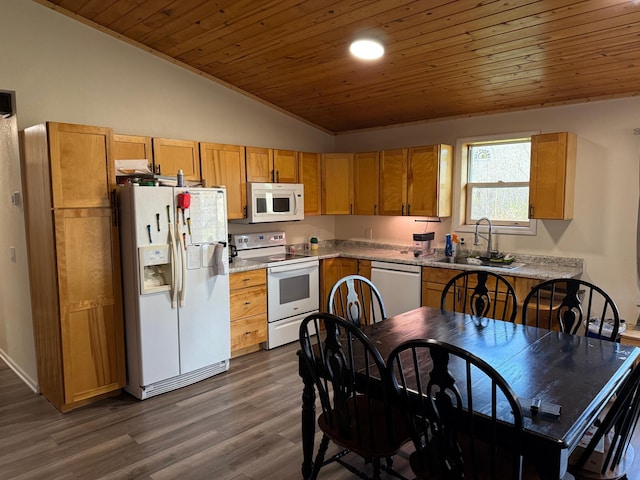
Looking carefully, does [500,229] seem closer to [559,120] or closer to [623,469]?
[559,120]

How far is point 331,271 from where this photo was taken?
4953 mm

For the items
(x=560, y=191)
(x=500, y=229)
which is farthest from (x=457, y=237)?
(x=560, y=191)

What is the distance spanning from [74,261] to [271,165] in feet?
7.28

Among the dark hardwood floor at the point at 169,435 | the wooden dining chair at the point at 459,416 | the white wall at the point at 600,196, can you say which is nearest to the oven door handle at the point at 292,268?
the dark hardwood floor at the point at 169,435

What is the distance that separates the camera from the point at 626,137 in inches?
144

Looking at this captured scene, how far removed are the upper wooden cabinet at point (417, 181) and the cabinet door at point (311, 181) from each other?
0.75 metres

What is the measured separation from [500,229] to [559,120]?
113cm

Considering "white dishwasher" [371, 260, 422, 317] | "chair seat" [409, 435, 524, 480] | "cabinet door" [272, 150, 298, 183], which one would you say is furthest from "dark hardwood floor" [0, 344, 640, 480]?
"cabinet door" [272, 150, 298, 183]

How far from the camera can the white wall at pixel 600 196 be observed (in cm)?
367

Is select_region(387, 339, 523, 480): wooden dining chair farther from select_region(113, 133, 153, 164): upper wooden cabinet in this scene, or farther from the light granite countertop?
select_region(113, 133, 153, 164): upper wooden cabinet

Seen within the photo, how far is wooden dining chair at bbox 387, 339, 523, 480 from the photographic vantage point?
4.86ft

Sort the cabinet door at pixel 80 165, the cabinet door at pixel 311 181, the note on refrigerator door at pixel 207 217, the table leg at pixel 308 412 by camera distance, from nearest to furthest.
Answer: the table leg at pixel 308 412 < the cabinet door at pixel 80 165 < the note on refrigerator door at pixel 207 217 < the cabinet door at pixel 311 181

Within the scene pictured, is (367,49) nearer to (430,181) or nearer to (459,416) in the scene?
(430,181)

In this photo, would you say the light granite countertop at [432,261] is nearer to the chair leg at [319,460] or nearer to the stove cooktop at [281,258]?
the stove cooktop at [281,258]
